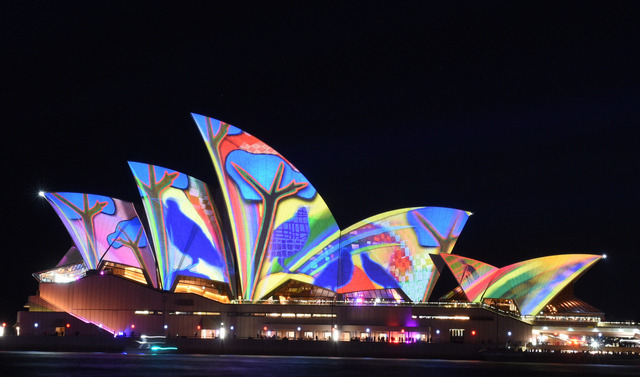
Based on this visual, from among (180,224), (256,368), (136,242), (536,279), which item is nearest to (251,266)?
(180,224)

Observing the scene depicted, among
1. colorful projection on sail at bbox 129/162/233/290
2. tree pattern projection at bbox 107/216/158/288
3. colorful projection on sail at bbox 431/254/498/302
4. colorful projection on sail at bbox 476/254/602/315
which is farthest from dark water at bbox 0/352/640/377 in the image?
colorful projection on sail at bbox 476/254/602/315

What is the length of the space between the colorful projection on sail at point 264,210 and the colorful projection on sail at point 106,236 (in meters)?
7.33

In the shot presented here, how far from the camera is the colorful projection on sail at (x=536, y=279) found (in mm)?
60125

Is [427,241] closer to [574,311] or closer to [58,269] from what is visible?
[574,311]

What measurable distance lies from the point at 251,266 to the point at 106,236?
11215mm

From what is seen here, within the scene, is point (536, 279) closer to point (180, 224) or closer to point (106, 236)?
point (180, 224)

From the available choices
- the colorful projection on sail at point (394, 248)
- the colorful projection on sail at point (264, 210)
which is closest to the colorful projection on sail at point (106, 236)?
the colorful projection on sail at point (264, 210)

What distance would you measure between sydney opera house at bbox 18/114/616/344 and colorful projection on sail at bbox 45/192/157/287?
0.26 ft

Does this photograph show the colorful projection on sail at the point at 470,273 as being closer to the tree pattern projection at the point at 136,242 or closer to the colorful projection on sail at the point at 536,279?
the colorful projection on sail at the point at 536,279

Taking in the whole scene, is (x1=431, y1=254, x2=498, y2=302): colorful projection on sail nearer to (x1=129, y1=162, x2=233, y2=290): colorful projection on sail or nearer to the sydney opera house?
the sydney opera house

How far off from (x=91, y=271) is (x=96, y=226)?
3396 millimetres

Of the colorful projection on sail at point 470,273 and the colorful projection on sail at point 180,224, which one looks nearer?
the colorful projection on sail at point 180,224

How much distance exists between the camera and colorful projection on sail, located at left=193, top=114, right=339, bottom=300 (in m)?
54.8

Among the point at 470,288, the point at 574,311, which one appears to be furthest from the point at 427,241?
the point at 574,311
